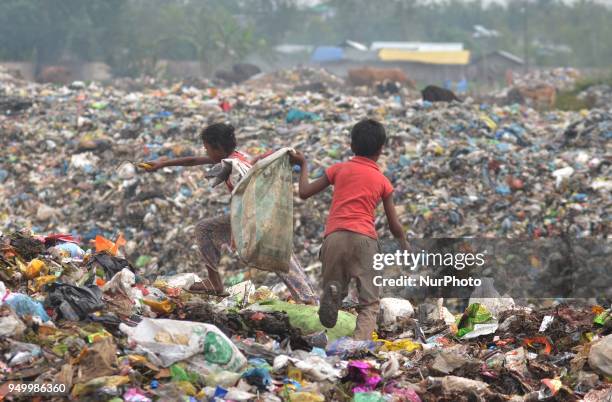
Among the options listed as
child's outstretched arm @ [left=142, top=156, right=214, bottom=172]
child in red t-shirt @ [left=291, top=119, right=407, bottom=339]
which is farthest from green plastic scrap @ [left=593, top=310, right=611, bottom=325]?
child's outstretched arm @ [left=142, top=156, right=214, bottom=172]

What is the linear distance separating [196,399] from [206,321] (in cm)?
80

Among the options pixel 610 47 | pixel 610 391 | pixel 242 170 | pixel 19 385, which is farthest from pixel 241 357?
pixel 610 47

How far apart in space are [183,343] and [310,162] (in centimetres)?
693

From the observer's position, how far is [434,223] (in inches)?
342

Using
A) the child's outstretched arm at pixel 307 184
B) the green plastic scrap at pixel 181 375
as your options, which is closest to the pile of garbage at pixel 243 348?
the green plastic scrap at pixel 181 375

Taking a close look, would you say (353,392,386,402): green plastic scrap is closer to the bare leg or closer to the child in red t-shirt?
the child in red t-shirt

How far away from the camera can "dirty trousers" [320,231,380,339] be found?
Result: 4.25 metres

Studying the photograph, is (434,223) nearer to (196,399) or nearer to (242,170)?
(242,170)

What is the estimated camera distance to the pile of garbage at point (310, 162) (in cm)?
883

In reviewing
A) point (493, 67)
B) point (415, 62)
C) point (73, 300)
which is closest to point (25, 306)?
point (73, 300)

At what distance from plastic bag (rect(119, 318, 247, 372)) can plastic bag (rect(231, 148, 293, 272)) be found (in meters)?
0.63

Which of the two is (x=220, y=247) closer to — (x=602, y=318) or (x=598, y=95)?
(x=602, y=318)

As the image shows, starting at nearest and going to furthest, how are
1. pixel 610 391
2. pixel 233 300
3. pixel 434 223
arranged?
1. pixel 610 391
2. pixel 233 300
3. pixel 434 223

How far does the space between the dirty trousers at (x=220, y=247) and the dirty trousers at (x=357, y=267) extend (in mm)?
448
